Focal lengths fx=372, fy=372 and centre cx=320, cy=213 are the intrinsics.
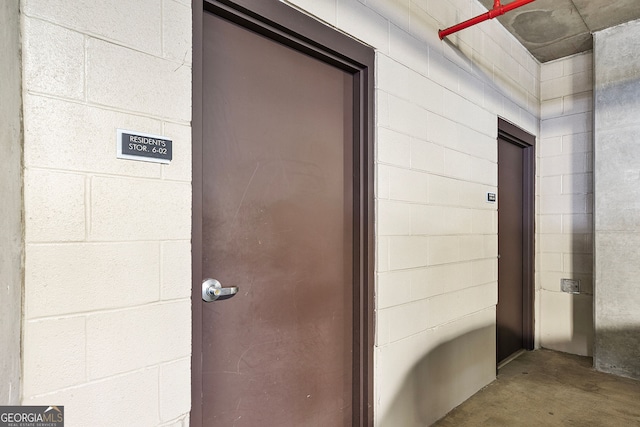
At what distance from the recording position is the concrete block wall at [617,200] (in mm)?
3117

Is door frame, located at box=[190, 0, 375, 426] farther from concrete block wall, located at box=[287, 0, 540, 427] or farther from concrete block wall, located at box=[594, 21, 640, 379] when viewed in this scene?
concrete block wall, located at box=[594, 21, 640, 379]

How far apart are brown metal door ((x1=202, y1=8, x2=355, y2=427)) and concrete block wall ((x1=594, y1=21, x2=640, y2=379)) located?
2635 millimetres

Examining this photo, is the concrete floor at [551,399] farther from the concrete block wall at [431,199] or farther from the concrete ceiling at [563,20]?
the concrete ceiling at [563,20]

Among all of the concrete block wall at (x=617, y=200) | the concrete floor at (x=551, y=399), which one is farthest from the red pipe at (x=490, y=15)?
the concrete floor at (x=551, y=399)

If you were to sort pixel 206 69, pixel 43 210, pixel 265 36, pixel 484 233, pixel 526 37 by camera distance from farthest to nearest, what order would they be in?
1. pixel 526 37
2. pixel 484 233
3. pixel 265 36
4. pixel 206 69
5. pixel 43 210

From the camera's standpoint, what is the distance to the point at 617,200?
10.4 ft

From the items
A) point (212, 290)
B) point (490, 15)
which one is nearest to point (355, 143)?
point (212, 290)

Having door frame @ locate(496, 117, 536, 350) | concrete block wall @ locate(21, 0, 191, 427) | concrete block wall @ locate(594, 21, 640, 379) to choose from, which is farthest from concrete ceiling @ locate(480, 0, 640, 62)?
concrete block wall @ locate(21, 0, 191, 427)

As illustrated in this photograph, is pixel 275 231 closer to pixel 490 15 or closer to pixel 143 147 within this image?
pixel 143 147

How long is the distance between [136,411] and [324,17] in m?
1.71

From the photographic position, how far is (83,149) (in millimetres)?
1047

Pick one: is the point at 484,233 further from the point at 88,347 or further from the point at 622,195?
the point at 88,347

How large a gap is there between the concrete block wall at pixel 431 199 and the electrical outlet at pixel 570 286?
1314 mm

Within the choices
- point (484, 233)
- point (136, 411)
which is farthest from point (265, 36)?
point (484, 233)
